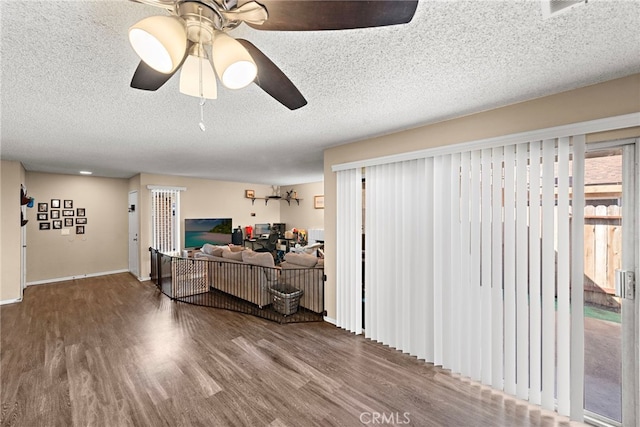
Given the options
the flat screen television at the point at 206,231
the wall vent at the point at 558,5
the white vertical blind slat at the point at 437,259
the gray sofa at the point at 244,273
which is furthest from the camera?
the flat screen television at the point at 206,231

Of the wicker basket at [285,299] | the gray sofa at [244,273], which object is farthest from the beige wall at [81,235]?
the wicker basket at [285,299]

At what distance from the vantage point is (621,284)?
181 centimetres

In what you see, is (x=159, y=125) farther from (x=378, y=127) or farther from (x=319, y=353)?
(x=319, y=353)

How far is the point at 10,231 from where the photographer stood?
14.4 ft

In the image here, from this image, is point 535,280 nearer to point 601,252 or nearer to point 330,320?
point 601,252

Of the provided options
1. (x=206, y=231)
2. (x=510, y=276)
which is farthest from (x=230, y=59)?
(x=206, y=231)

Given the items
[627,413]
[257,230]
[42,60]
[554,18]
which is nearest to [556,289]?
[627,413]

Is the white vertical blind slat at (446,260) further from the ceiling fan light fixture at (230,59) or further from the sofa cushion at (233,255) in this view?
the sofa cushion at (233,255)

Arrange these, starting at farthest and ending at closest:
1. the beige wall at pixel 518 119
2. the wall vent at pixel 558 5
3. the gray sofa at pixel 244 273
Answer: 1. the gray sofa at pixel 244 273
2. the beige wall at pixel 518 119
3. the wall vent at pixel 558 5

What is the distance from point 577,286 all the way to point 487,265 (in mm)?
586

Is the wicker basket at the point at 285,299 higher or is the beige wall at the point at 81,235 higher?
the beige wall at the point at 81,235

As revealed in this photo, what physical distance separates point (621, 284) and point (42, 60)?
13.4ft

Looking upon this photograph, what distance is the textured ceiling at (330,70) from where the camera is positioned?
3.92 ft

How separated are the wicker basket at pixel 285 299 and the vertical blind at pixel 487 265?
1.23 m
